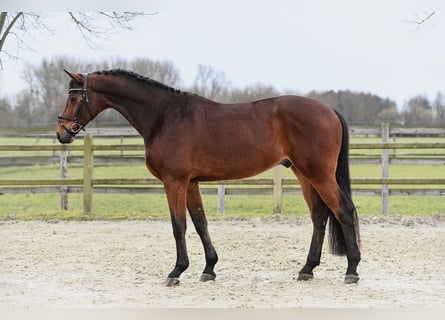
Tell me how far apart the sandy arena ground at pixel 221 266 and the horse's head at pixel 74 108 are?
1.34 metres

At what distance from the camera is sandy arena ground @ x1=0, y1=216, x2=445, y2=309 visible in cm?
423

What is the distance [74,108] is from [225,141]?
1.39 meters

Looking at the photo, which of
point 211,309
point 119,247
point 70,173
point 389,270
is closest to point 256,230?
point 119,247

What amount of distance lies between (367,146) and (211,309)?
5.70m

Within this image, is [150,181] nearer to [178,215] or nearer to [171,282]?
[178,215]

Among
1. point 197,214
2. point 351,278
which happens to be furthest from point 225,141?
point 351,278

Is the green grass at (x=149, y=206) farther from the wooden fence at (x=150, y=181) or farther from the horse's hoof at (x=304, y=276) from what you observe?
the horse's hoof at (x=304, y=276)

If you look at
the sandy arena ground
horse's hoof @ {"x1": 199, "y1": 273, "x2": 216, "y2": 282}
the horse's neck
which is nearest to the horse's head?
the horse's neck

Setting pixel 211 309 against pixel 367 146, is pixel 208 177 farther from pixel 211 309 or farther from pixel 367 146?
pixel 367 146

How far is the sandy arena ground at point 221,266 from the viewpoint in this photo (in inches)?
167

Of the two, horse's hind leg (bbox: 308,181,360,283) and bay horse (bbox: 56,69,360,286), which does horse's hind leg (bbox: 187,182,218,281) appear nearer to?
bay horse (bbox: 56,69,360,286)

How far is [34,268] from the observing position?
5418mm

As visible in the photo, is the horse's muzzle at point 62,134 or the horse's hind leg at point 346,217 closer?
the horse's hind leg at point 346,217

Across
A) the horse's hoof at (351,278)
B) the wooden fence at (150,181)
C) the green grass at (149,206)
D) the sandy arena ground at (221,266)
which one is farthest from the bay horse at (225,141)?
the green grass at (149,206)
